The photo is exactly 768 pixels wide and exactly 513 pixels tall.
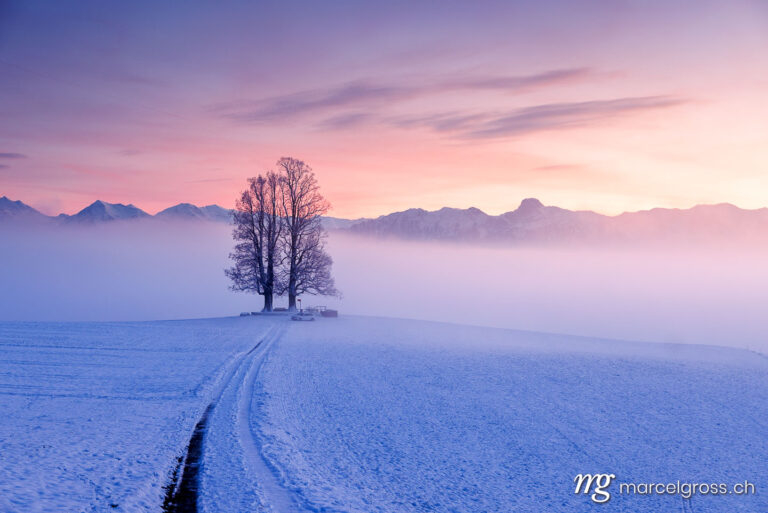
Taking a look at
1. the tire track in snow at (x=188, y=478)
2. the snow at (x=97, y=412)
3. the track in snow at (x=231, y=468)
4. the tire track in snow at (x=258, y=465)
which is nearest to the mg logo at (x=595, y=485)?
the tire track in snow at (x=258, y=465)

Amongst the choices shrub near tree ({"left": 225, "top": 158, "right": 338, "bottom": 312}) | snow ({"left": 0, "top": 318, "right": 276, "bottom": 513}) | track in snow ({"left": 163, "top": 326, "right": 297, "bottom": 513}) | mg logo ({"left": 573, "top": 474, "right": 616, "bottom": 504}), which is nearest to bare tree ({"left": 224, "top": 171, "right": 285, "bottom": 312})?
shrub near tree ({"left": 225, "top": 158, "right": 338, "bottom": 312})

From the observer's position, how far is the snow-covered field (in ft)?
39.4

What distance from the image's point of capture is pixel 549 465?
14133 mm

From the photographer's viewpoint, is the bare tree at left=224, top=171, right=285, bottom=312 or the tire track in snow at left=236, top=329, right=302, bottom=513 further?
the bare tree at left=224, top=171, right=285, bottom=312

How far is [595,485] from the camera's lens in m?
13.2

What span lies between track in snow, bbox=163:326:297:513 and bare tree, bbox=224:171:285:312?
3450 cm

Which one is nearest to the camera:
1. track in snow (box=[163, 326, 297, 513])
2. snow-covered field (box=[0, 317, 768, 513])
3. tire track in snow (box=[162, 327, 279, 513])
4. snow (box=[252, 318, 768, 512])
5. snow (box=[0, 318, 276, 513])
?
tire track in snow (box=[162, 327, 279, 513])

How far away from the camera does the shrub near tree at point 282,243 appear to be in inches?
2195

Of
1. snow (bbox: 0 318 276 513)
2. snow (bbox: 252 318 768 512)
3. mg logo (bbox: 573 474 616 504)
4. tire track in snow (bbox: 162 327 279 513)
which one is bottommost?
mg logo (bbox: 573 474 616 504)

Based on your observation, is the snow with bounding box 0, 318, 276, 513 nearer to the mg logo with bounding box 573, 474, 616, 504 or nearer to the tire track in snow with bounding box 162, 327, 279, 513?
the tire track in snow with bounding box 162, 327, 279, 513

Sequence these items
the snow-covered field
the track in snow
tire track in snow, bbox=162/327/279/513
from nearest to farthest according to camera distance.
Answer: tire track in snow, bbox=162/327/279/513, the track in snow, the snow-covered field

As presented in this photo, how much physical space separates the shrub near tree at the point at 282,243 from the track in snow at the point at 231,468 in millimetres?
33462

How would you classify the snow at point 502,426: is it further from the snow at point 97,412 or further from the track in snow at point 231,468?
the snow at point 97,412

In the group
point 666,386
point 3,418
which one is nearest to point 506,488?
point 666,386
